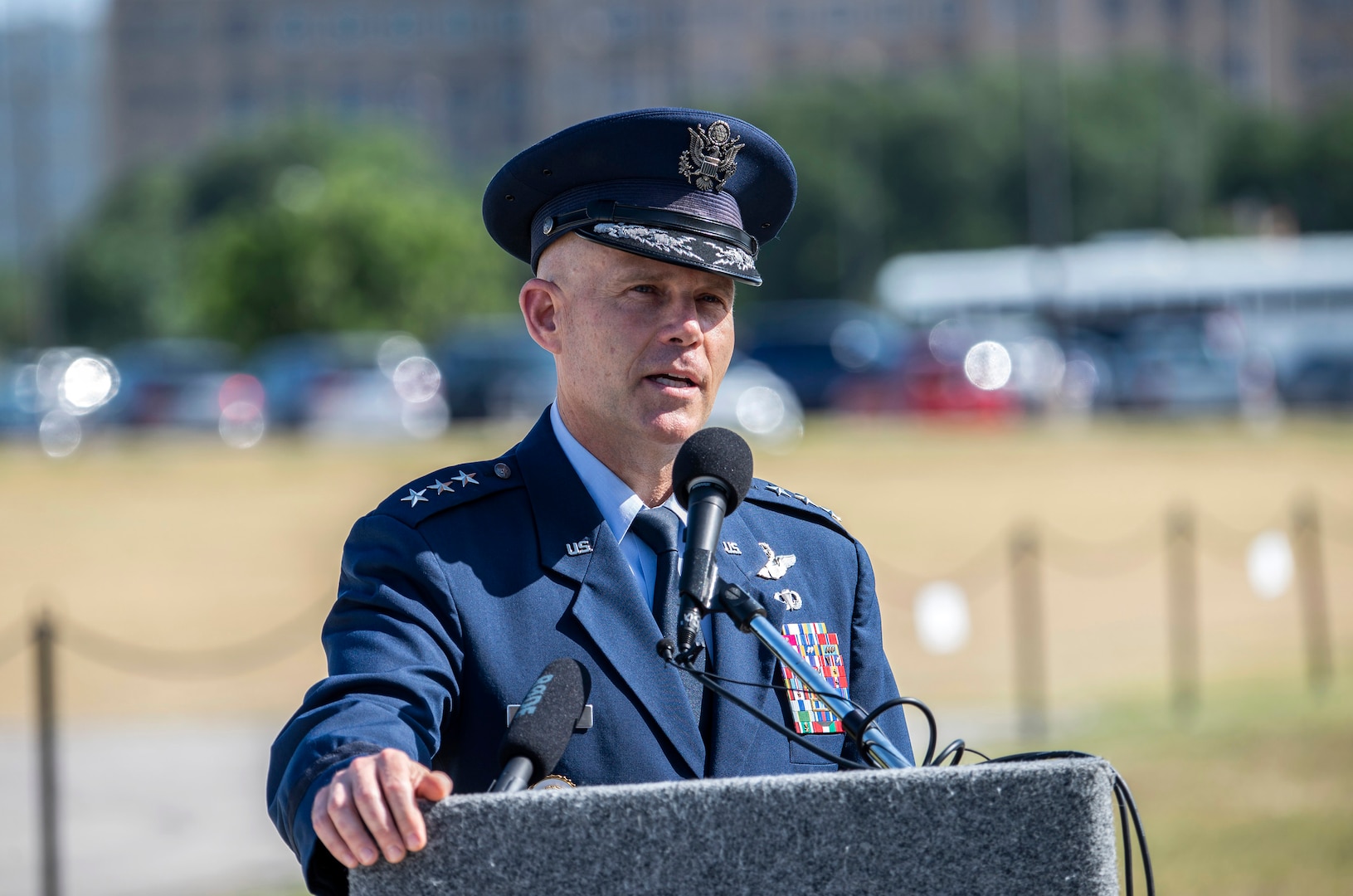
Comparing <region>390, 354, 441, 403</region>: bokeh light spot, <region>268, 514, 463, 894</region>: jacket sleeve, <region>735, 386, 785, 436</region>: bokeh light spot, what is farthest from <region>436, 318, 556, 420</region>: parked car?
<region>268, 514, 463, 894</region>: jacket sleeve

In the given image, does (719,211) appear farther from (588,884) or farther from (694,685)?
(588,884)

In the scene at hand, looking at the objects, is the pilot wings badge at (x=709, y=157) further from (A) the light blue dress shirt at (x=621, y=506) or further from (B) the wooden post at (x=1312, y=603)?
(B) the wooden post at (x=1312, y=603)

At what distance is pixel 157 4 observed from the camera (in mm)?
110562

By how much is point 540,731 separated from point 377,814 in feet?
0.78

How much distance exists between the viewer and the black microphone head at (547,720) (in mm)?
1938

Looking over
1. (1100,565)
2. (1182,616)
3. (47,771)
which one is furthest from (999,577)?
(47,771)

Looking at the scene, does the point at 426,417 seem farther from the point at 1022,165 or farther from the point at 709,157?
the point at 1022,165

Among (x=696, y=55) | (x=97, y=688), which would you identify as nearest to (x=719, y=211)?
(x=97, y=688)

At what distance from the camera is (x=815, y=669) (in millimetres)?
2461

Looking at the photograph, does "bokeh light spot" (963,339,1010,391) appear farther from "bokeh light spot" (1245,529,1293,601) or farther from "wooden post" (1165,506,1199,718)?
"bokeh light spot" (1245,529,1293,601)

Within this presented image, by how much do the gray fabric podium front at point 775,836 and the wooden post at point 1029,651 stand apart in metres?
7.08

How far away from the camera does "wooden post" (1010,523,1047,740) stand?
9.13 m

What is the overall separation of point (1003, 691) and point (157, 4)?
110m

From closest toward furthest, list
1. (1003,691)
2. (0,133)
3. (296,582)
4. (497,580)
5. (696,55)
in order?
(497,580)
(1003,691)
(296,582)
(696,55)
(0,133)
